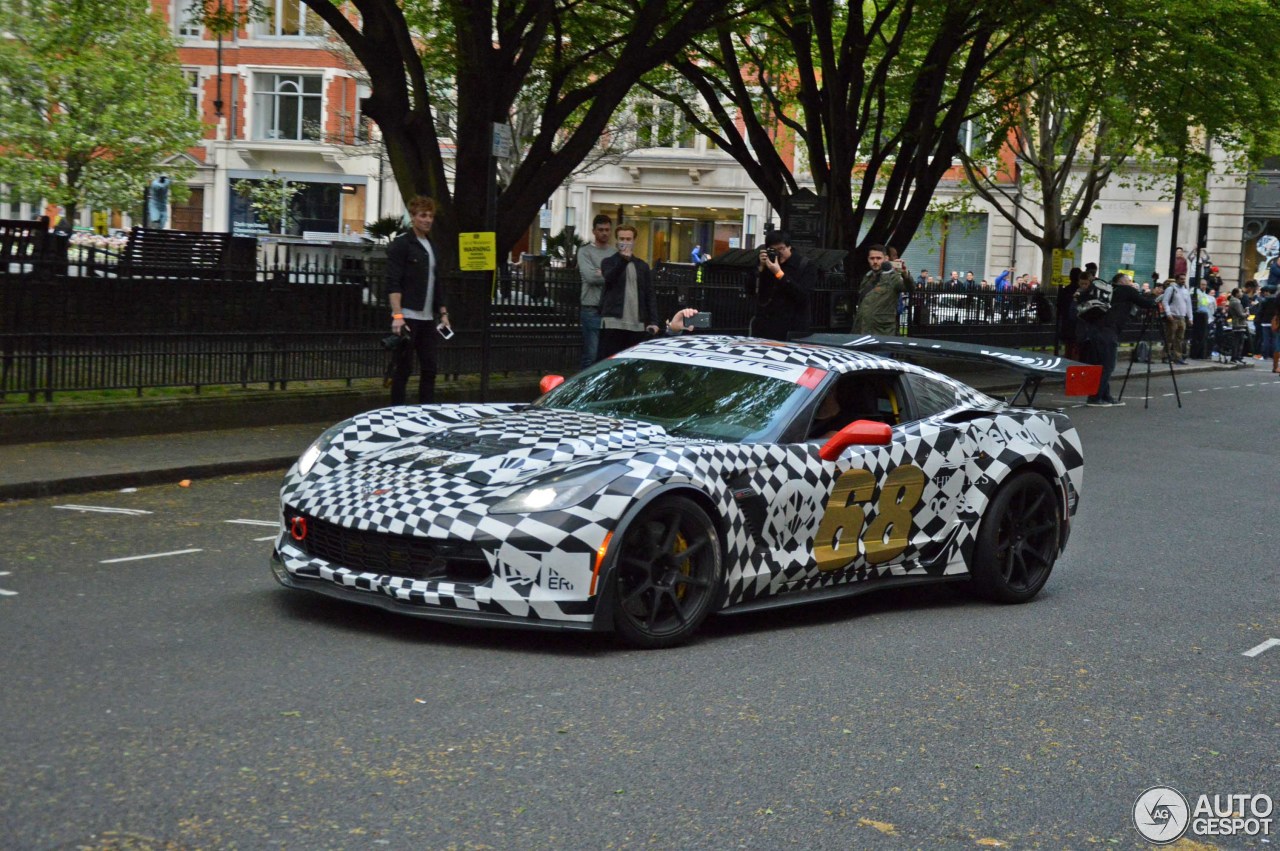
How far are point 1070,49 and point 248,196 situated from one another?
35.2 m

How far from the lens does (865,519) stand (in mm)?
7766

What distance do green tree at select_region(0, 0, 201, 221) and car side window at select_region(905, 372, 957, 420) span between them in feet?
111

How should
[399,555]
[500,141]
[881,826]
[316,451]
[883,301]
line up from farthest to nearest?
[883,301], [500,141], [316,451], [399,555], [881,826]

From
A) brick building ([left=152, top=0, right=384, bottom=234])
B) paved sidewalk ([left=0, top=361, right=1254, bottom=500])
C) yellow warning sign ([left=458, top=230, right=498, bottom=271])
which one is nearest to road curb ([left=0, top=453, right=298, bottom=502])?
paved sidewalk ([left=0, top=361, right=1254, bottom=500])

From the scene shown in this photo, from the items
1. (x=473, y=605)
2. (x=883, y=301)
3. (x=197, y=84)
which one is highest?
(x=197, y=84)

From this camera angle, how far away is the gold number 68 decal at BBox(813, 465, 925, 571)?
24.8 feet

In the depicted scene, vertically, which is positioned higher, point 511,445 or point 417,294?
point 417,294

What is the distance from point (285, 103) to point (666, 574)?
57.1m

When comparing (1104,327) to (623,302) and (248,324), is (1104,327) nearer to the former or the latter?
(623,302)

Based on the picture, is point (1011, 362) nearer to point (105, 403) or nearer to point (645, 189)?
point (105, 403)

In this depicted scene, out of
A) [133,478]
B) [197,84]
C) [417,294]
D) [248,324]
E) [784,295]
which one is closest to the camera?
[133,478]

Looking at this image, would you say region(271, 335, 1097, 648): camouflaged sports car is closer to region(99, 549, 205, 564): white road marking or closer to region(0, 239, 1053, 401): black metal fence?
region(99, 549, 205, 564): white road marking

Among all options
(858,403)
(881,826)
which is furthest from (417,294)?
(881,826)

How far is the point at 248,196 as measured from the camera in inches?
2275
